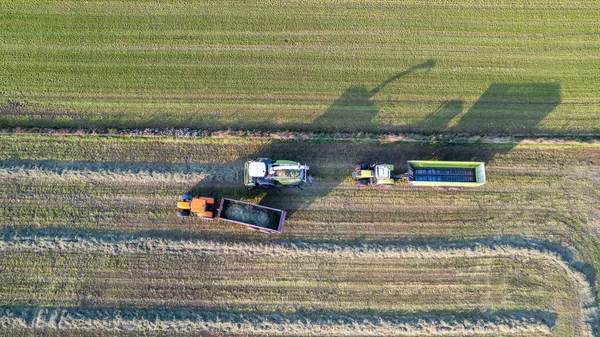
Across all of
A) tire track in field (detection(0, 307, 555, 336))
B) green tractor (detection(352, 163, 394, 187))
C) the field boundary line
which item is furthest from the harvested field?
green tractor (detection(352, 163, 394, 187))

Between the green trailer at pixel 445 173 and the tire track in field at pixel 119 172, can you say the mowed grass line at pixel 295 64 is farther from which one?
the green trailer at pixel 445 173

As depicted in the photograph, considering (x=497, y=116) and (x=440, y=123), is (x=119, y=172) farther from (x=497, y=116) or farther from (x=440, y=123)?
(x=497, y=116)

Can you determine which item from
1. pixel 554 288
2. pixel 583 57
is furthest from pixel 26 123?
pixel 583 57

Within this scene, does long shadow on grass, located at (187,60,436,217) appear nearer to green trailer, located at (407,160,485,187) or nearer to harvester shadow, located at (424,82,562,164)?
green trailer, located at (407,160,485,187)

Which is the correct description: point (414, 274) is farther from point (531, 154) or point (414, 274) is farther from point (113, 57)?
point (113, 57)

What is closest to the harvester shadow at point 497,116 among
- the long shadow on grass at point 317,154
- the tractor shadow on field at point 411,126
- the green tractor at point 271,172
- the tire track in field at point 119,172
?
the tractor shadow on field at point 411,126

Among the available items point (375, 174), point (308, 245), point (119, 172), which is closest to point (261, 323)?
point (308, 245)
